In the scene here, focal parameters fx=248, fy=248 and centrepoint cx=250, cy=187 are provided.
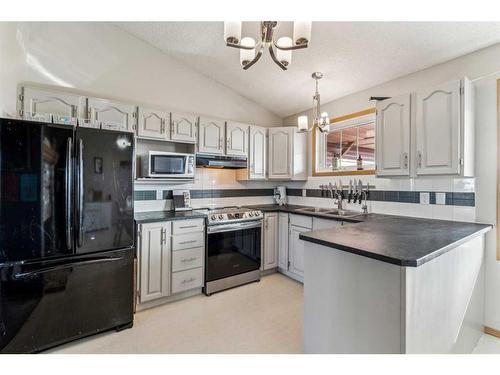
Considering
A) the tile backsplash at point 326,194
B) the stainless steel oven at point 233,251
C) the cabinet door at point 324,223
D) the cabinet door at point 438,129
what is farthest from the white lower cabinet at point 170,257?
the cabinet door at point 438,129

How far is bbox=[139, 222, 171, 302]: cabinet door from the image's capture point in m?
2.50

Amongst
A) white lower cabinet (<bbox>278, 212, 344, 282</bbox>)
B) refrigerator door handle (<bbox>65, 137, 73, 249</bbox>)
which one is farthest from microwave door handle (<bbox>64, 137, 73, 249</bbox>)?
white lower cabinet (<bbox>278, 212, 344, 282</bbox>)

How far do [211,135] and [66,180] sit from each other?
5.70 ft

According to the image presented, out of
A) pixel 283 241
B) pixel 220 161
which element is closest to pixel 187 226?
pixel 220 161

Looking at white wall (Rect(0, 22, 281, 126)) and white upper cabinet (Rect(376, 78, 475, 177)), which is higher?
white wall (Rect(0, 22, 281, 126))

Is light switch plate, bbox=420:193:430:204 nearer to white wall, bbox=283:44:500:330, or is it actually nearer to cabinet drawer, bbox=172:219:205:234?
white wall, bbox=283:44:500:330

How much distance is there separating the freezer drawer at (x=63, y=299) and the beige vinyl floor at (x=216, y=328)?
15cm

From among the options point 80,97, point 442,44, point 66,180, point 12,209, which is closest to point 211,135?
point 80,97

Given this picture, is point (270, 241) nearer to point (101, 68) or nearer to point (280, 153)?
point (280, 153)

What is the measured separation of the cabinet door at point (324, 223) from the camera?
272 centimetres

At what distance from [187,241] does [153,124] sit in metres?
1.39

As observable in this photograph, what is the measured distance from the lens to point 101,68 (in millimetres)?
2762

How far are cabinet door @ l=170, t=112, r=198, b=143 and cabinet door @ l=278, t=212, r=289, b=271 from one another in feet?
5.19
